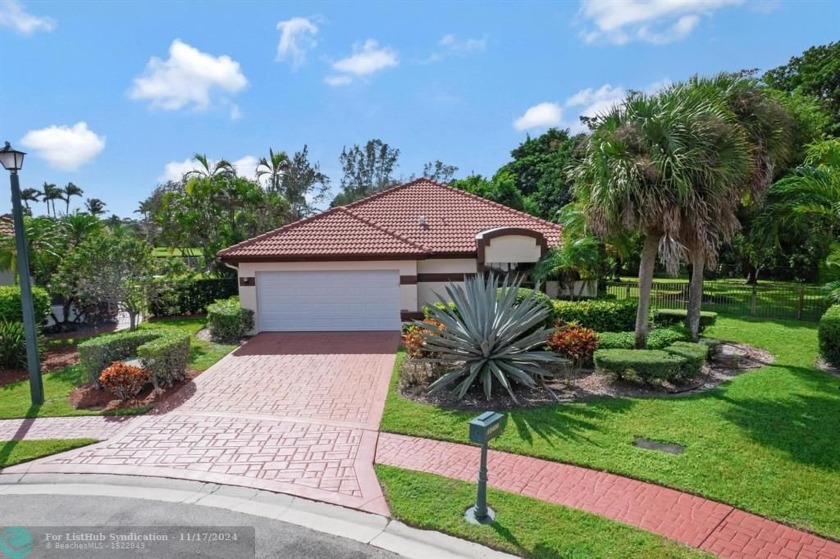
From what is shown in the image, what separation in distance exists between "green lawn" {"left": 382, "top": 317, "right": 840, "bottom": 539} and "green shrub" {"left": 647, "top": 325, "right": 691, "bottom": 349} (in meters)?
1.57

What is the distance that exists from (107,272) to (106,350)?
18.6 feet

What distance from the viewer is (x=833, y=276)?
1227 cm

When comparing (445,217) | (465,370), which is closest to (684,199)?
(465,370)

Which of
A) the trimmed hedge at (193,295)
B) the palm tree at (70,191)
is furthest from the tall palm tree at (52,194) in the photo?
the trimmed hedge at (193,295)

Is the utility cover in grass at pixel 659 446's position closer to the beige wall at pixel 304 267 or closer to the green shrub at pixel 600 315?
the green shrub at pixel 600 315

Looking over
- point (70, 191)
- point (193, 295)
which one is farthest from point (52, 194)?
point (193, 295)

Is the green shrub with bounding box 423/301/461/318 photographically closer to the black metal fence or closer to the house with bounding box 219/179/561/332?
the house with bounding box 219/179/561/332

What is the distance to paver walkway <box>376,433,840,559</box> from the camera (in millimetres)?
4555

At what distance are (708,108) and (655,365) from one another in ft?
16.4

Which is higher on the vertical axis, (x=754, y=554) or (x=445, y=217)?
(x=445, y=217)

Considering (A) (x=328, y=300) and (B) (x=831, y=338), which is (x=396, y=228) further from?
(B) (x=831, y=338)

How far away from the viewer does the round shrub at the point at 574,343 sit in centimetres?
968

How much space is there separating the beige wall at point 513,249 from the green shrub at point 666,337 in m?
5.10

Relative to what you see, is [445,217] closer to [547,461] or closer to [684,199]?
[684,199]
